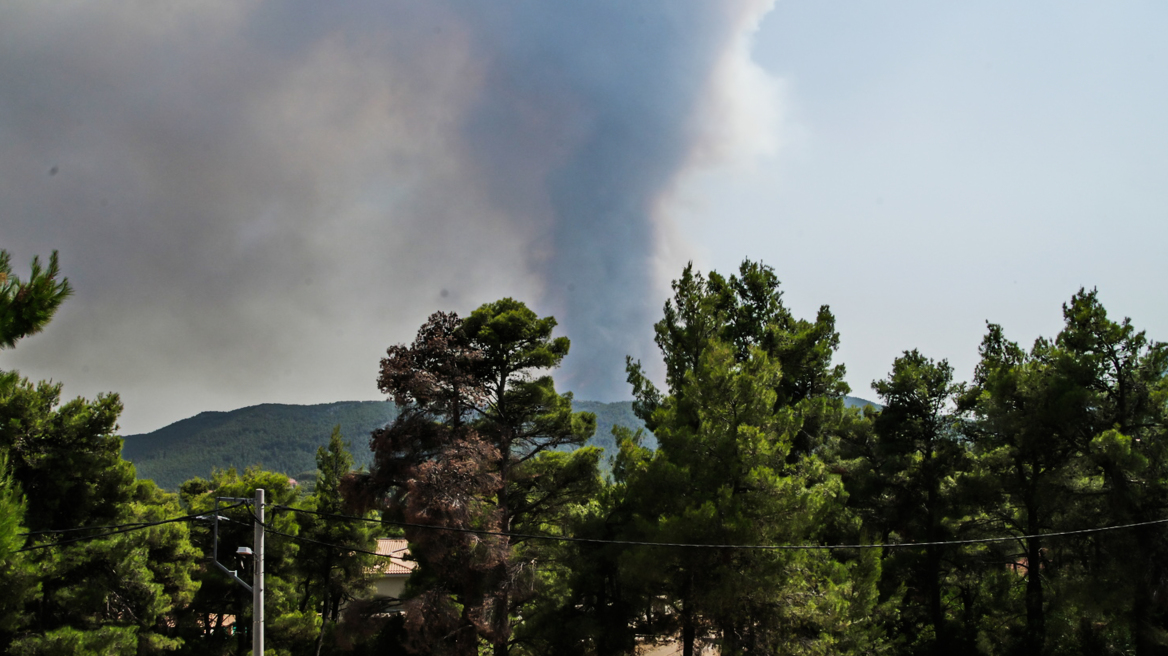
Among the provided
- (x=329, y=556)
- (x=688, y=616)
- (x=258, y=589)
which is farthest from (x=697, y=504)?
(x=329, y=556)

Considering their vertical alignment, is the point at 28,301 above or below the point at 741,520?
above

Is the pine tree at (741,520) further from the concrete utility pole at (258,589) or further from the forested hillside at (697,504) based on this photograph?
the concrete utility pole at (258,589)

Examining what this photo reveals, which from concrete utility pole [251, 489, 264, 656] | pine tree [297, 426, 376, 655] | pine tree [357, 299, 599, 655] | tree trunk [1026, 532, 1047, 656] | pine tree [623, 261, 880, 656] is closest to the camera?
concrete utility pole [251, 489, 264, 656]

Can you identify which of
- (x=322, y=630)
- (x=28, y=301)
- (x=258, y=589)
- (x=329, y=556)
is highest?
(x=28, y=301)

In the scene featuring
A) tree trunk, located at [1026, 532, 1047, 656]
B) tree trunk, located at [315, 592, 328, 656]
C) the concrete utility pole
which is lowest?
tree trunk, located at [315, 592, 328, 656]

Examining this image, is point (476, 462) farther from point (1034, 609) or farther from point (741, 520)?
point (1034, 609)

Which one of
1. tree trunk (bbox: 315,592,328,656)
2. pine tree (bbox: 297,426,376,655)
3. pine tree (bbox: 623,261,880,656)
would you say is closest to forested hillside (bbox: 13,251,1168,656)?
pine tree (bbox: 623,261,880,656)

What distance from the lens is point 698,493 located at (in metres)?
16.4

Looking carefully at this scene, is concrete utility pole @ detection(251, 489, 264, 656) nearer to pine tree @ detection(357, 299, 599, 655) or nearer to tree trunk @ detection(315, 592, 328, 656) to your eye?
pine tree @ detection(357, 299, 599, 655)

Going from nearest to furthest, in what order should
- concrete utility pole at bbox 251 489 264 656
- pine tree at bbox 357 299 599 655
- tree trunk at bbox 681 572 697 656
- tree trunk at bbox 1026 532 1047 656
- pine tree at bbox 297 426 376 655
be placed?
1. concrete utility pole at bbox 251 489 264 656
2. tree trunk at bbox 681 572 697 656
3. pine tree at bbox 357 299 599 655
4. tree trunk at bbox 1026 532 1047 656
5. pine tree at bbox 297 426 376 655

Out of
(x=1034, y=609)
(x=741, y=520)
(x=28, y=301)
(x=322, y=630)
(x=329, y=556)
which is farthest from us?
(x=329, y=556)

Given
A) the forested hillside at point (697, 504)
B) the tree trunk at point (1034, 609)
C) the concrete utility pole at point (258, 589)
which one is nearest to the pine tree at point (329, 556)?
the forested hillside at point (697, 504)

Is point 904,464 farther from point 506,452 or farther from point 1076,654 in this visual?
point 506,452

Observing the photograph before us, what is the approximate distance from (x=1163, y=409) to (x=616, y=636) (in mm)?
15327
